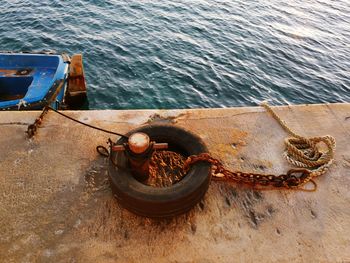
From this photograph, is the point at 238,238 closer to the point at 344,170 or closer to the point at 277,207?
the point at 277,207

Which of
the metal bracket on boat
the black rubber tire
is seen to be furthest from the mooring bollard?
the metal bracket on boat

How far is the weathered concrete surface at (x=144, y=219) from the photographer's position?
2.81m

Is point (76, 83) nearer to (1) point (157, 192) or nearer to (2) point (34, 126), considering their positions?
(2) point (34, 126)

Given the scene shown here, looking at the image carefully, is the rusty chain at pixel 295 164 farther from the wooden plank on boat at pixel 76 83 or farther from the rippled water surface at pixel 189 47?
the wooden plank on boat at pixel 76 83

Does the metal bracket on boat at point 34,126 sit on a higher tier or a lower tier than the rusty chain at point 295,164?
lower

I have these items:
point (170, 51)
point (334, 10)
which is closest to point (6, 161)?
point (170, 51)

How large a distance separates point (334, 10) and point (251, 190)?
60.7 ft

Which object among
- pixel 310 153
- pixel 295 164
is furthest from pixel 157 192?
pixel 310 153

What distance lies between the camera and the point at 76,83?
26.9 ft

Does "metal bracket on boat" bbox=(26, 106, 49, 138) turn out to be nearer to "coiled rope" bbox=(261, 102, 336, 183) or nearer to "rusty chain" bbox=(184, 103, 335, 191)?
"rusty chain" bbox=(184, 103, 335, 191)

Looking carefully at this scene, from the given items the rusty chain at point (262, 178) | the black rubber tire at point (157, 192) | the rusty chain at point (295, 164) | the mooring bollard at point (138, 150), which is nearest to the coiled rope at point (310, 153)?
the rusty chain at point (295, 164)

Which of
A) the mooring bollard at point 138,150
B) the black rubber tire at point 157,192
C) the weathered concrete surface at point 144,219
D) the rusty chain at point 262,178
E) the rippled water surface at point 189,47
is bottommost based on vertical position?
the rippled water surface at point 189,47

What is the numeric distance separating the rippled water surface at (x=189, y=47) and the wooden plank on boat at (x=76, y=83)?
1.48 feet

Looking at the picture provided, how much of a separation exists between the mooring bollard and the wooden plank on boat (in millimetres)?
5536
